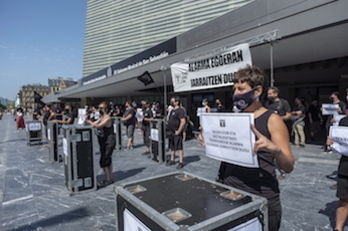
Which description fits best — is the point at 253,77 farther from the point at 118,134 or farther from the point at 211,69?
the point at 118,134

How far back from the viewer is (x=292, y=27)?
6230 millimetres

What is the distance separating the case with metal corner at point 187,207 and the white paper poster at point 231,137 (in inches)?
8.9

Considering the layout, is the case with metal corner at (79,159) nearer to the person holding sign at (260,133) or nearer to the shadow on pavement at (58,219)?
the shadow on pavement at (58,219)

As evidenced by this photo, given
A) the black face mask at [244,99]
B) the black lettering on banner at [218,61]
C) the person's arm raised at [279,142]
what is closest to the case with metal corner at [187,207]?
the person's arm raised at [279,142]

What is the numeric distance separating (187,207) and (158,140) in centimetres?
549

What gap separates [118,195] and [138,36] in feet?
136

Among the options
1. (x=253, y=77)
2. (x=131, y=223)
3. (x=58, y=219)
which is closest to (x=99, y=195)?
(x=58, y=219)

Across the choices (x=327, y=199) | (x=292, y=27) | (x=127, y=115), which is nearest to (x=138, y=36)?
(x=127, y=115)

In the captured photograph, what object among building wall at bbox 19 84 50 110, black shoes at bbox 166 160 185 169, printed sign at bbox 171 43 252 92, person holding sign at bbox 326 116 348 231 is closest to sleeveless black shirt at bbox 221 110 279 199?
person holding sign at bbox 326 116 348 231

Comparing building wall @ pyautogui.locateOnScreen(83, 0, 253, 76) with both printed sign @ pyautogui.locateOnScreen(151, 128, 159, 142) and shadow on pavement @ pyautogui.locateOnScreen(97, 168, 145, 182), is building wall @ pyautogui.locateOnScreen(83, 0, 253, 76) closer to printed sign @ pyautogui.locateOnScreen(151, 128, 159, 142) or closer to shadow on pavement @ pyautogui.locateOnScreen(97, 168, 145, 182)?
printed sign @ pyautogui.locateOnScreen(151, 128, 159, 142)

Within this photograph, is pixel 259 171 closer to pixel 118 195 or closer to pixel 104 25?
pixel 118 195

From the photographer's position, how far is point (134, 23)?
1629 inches

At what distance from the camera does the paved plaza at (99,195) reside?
11.0 feet

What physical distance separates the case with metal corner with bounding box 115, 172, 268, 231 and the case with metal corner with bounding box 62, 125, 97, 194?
3.03 m
